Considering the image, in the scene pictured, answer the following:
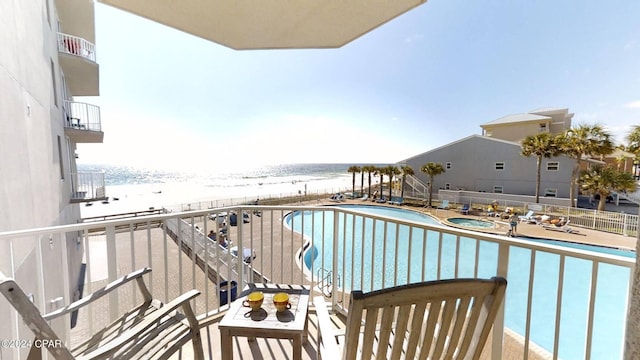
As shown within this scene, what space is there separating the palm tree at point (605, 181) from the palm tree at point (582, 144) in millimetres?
471

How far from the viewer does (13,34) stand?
8.82 ft

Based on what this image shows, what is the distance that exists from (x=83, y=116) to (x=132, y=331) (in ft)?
30.7

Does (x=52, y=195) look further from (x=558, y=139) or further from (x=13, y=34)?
(x=558, y=139)

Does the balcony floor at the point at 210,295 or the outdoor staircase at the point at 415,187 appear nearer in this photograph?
the balcony floor at the point at 210,295

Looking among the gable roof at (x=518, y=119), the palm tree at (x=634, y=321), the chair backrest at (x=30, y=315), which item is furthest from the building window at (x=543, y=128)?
the chair backrest at (x=30, y=315)

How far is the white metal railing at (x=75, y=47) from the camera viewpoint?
21.1 ft

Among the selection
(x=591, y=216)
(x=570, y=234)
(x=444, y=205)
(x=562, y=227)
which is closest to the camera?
(x=570, y=234)

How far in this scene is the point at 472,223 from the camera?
12.4 meters

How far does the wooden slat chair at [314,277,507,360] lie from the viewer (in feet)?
2.83

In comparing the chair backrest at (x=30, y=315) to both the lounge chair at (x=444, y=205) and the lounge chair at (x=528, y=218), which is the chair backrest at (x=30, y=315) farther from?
the lounge chair at (x=444, y=205)

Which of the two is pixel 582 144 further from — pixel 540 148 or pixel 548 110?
pixel 548 110

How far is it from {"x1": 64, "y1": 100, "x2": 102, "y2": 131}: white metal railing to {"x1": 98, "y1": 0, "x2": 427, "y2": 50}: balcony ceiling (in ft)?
24.9

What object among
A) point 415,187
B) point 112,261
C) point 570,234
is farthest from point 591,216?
point 112,261

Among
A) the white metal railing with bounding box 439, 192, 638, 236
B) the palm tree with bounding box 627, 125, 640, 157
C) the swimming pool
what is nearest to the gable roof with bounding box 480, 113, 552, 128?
the palm tree with bounding box 627, 125, 640, 157
